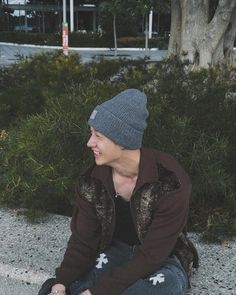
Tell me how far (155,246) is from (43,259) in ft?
3.74

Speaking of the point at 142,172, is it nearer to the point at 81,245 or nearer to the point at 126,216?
the point at 126,216

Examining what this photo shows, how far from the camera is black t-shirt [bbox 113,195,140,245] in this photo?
8.16ft

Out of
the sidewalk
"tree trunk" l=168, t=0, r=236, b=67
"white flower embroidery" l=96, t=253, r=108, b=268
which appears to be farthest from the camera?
"tree trunk" l=168, t=0, r=236, b=67

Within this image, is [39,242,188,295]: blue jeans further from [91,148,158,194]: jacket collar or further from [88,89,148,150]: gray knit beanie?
[88,89,148,150]: gray knit beanie

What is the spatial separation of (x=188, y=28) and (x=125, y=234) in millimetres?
6518

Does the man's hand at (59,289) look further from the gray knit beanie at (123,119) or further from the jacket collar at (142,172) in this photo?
the gray knit beanie at (123,119)

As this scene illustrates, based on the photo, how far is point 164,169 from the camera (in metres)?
2.42

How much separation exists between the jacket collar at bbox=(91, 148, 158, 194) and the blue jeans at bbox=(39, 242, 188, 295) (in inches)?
14.8

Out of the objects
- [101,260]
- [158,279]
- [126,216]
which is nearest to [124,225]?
[126,216]

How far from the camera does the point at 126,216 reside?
8.27ft

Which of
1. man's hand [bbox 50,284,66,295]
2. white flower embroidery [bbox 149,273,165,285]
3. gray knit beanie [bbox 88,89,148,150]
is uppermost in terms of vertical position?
gray knit beanie [bbox 88,89,148,150]

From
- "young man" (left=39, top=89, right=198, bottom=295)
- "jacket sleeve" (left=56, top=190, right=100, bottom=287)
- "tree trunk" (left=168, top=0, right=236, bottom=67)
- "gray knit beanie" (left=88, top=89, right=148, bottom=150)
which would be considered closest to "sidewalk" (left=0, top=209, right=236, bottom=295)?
"young man" (left=39, top=89, right=198, bottom=295)

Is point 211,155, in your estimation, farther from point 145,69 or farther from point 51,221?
point 145,69

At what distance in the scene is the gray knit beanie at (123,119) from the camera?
7.37 ft
